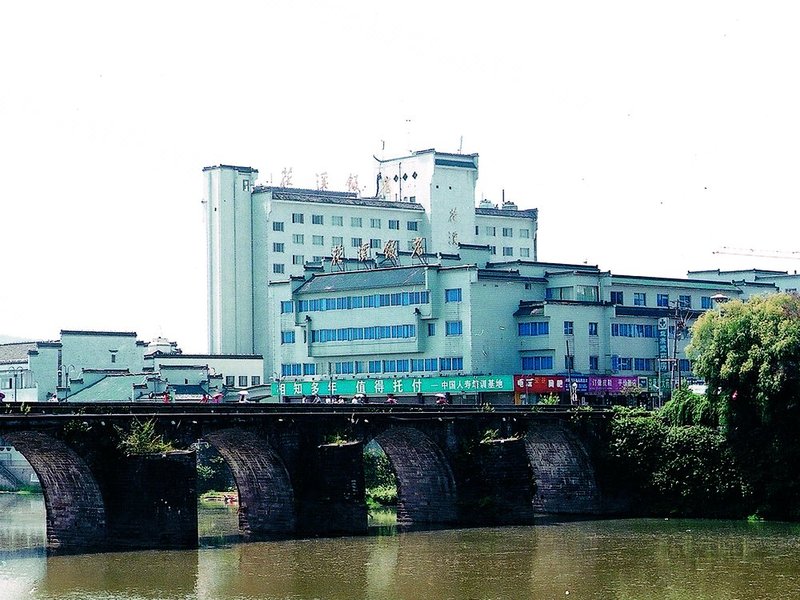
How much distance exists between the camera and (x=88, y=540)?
58.1 meters

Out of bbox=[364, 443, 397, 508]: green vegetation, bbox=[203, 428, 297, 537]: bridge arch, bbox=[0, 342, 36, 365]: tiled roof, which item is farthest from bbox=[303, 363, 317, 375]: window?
bbox=[203, 428, 297, 537]: bridge arch

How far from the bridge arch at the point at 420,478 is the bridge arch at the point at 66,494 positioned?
15.2 m

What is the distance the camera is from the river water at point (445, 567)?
4762 cm

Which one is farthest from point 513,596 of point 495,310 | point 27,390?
point 27,390

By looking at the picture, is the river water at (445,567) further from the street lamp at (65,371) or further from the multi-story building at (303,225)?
the multi-story building at (303,225)

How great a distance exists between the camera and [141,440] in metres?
58.2

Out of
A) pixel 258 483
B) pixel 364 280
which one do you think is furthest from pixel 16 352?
pixel 258 483

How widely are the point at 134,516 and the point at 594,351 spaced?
5041 centimetres

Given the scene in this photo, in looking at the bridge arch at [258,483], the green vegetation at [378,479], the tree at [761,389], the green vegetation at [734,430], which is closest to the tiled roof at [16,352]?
the green vegetation at [378,479]

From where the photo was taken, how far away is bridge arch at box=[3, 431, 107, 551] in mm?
57469

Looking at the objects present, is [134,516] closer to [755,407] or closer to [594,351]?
[755,407]

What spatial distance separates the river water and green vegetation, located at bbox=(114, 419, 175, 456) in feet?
13.6

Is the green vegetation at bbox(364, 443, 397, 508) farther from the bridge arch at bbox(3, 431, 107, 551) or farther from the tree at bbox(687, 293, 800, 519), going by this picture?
the bridge arch at bbox(3, 431, 107, 551)

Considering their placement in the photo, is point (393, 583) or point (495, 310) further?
point (495, 310)
